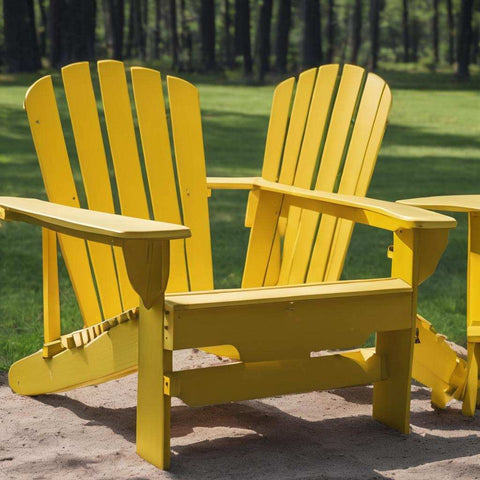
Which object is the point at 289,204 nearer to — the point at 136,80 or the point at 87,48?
the point at 136,80

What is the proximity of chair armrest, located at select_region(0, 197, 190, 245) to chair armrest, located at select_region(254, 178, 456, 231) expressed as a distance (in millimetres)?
688

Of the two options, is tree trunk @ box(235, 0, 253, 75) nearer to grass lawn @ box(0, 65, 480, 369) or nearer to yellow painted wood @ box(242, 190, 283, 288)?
grass lawn @ box(0, 65, 480, 369)

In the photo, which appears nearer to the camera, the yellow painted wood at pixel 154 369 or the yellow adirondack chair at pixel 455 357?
the yellow painted wood at pixel 154 369

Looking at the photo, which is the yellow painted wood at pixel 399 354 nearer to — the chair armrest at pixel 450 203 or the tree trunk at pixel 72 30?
the chair armrest at pixel 450 203

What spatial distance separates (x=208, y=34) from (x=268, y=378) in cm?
2305

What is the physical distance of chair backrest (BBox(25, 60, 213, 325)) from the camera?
10.5ft

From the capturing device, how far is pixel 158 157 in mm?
3512

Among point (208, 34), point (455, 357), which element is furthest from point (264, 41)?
point (455, 357)

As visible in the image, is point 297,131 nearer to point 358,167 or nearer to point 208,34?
point 358,167

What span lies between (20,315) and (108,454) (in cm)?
178

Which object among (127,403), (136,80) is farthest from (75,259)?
(136,80)

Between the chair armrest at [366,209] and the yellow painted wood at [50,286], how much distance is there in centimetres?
84

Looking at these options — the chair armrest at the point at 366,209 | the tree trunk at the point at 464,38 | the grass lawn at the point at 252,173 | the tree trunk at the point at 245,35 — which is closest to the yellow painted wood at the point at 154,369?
the chair armrest at the point at 366,209

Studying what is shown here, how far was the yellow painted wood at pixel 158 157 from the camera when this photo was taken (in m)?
3.44
